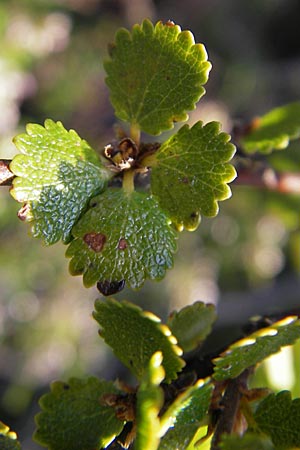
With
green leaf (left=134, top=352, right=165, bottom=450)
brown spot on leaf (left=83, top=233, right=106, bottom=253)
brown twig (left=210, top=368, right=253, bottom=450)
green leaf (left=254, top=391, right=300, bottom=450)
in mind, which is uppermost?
brown spot on leaf (left=83, top=233, right=106, bottom=253)

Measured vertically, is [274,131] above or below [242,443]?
above

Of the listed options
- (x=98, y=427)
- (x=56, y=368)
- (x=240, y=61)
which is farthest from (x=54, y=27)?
(x=98, y=427)

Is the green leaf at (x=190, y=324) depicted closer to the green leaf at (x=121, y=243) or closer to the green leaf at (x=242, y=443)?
the green leaf at (x=121, y=243)

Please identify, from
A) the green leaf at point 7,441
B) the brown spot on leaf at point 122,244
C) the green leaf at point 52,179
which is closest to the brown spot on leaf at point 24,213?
the green leaf at point 52,179

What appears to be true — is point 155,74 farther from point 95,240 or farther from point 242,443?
point 242,443

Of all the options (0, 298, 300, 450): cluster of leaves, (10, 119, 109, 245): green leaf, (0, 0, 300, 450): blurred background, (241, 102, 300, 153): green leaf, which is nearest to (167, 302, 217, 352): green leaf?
(0, 298, 300, 450): cluster of leaves

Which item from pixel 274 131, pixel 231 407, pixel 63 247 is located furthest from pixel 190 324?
pixel 63 247

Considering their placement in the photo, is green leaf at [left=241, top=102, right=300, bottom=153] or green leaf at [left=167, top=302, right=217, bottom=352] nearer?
green leaf at [left=167, top=302, right=217, bottom=352]

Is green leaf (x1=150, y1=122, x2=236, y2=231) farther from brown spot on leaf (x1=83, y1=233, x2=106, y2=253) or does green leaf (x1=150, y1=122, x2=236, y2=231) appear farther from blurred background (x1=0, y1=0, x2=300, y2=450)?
blurred background (x1=0, y1=0, x2=300, y2=450)

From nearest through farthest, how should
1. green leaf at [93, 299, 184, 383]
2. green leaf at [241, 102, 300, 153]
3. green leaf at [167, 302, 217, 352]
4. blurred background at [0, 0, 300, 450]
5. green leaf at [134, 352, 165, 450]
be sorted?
green leaf at [134, 352, 165, 450] < green leaf at [93, 299, 184, 383] < green leaf at [167, 302, 217, 352] < green leaf at [241, 102, 300, 153] < blurred background at [0, 0, 300, 450]
